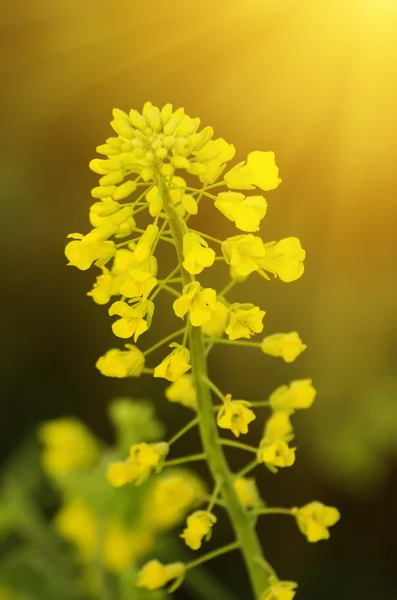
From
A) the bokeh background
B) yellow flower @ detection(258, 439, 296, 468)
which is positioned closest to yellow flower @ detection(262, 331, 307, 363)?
yellow flower @ detection(258, 439, 296, 468)

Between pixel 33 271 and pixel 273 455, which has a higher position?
pixel 33 271

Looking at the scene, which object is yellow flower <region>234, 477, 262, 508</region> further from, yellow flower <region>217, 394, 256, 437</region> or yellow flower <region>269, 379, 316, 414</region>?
yellow flower <region>217, 394, 256, 437</region>

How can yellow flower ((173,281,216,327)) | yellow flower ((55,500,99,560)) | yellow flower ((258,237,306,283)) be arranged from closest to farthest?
yellow flower ((173,281,216,327)) → yellow flower ((258,237,306,283)) → yellow flower ((55,500,99,560))

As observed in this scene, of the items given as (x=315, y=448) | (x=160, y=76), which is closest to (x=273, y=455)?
(x=315, y=448)

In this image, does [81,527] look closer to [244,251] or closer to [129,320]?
[129,320]

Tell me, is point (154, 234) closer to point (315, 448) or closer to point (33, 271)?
point (315, 448)

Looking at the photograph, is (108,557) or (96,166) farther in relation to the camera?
(108,557)
